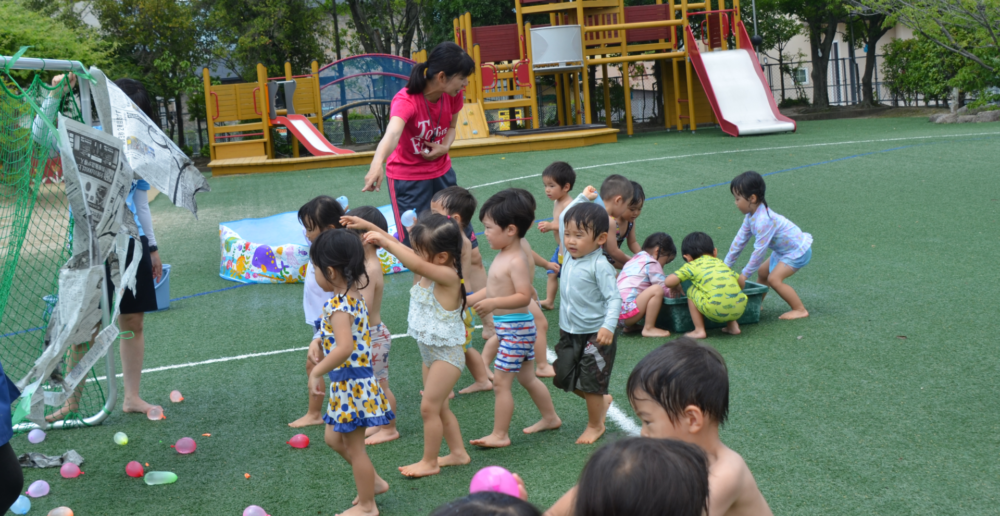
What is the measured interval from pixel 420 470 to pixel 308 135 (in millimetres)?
17011

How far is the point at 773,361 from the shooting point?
15.6ft

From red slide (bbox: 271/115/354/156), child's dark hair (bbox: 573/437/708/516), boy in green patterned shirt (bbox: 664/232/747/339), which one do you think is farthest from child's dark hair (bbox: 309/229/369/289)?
red slide (bbox: 271/115/354/156)

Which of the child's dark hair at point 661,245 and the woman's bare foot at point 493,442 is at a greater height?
the child's dark hair at point 661,245

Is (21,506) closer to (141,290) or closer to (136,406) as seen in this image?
(136,406)

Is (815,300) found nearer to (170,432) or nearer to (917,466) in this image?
(917,466)

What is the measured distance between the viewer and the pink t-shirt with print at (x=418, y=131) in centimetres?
514

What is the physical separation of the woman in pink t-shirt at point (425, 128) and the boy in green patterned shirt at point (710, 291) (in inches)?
66.7

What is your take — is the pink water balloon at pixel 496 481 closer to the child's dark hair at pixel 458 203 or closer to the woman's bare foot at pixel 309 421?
the woman's bare foot at pixel 309 421

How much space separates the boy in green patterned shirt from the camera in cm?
518

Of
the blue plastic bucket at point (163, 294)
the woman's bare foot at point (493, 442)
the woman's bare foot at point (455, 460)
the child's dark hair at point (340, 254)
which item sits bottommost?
the woman's bare foot at point (455, 460)

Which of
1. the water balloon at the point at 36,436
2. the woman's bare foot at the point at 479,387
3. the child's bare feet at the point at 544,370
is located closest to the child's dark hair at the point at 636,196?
the child's bare feet at the point at 544,370

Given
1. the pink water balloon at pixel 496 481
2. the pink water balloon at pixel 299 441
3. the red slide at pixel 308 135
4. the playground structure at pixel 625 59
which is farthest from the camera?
the red slide at pixel 308 135

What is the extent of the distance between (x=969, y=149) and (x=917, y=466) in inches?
412

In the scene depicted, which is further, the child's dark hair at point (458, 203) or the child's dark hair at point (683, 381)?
the child's dark hair at point (458, 203)
